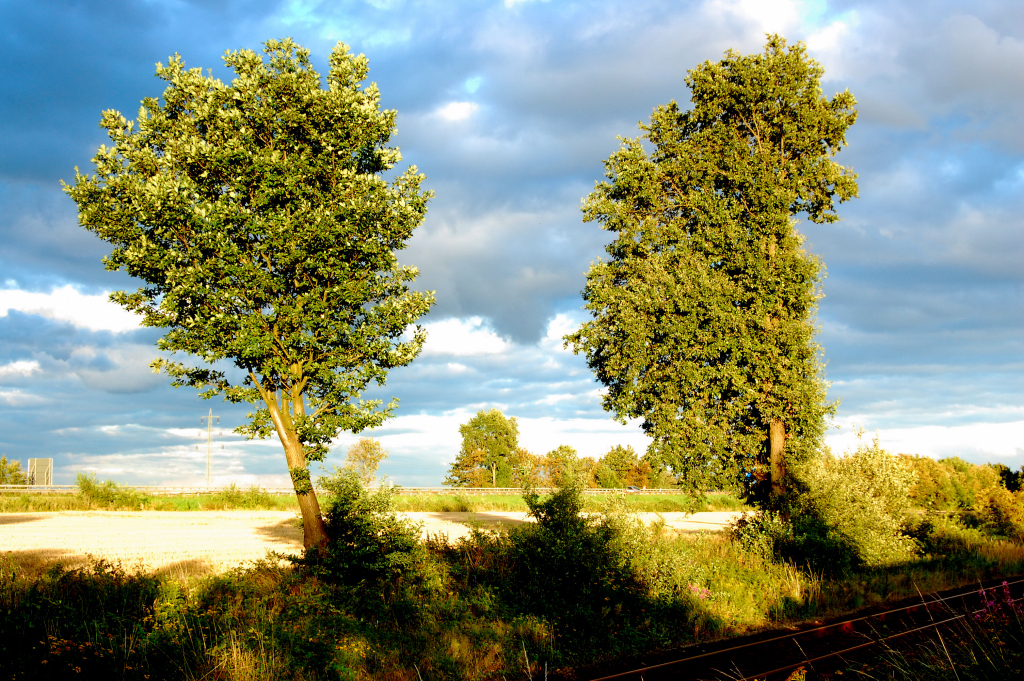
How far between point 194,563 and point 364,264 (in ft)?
33.3

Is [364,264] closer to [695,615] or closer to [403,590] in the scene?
[403,590]

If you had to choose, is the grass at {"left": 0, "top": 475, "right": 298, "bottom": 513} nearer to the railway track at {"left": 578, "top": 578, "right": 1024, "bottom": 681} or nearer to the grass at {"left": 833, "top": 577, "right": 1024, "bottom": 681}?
Answer: the railway track at {"left": 578, "top": 578, "right": 1024, "bottom": 681}

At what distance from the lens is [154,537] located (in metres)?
28.7

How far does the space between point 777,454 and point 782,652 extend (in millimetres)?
12731

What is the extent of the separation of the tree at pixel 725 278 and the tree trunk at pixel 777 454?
51mm

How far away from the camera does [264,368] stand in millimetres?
17359

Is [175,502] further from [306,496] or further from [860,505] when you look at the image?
[860,505]

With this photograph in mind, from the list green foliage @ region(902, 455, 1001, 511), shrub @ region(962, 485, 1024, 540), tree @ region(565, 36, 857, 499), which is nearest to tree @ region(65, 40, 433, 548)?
tree @ region(565, 36, 857, 499)

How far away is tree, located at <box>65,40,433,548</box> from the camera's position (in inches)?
679

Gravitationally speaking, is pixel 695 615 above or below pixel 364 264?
below

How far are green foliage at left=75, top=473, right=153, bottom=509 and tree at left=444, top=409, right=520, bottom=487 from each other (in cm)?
5400

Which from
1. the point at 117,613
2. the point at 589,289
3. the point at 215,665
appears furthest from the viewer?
the point at 589,289

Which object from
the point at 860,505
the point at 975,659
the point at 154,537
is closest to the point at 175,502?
the point at 154,537

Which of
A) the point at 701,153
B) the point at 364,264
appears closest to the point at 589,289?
the point at 701,153
